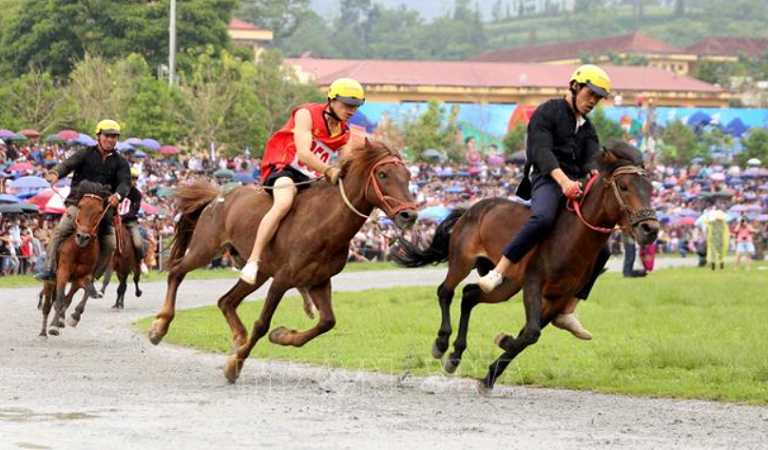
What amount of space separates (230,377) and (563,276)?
297cm

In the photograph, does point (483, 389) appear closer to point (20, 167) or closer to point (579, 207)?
point (579, 207)

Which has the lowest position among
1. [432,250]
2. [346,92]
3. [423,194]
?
[423,194]

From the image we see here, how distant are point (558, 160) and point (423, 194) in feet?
139

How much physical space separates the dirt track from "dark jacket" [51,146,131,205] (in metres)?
2.82

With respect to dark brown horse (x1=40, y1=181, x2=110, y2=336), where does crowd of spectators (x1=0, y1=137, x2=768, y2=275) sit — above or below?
below

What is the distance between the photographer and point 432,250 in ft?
53.5

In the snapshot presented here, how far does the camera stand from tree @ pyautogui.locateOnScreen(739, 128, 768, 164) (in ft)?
343

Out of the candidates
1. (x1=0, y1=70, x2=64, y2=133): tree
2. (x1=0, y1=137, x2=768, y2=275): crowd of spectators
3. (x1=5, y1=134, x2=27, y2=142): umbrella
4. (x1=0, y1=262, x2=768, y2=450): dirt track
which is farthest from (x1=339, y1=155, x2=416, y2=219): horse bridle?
(x1=0, y1=70, x2=64, y2=133): tree

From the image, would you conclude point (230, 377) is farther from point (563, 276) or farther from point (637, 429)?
point (637, 429)

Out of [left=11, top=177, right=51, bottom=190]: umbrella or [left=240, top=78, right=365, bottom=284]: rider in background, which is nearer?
[left=240, top=78, right=365, bottom=284]: rider in background

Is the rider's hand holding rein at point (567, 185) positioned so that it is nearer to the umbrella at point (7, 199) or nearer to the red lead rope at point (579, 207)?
the red lead rope at point (579, 207)

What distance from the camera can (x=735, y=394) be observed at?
44.5 ft

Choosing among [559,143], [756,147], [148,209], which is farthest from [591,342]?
[756,147]

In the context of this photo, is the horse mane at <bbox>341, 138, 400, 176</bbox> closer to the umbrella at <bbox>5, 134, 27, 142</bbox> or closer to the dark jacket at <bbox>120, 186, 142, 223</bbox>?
the dark jacket at <bbox>120, 186, 142, 223</bbox>
